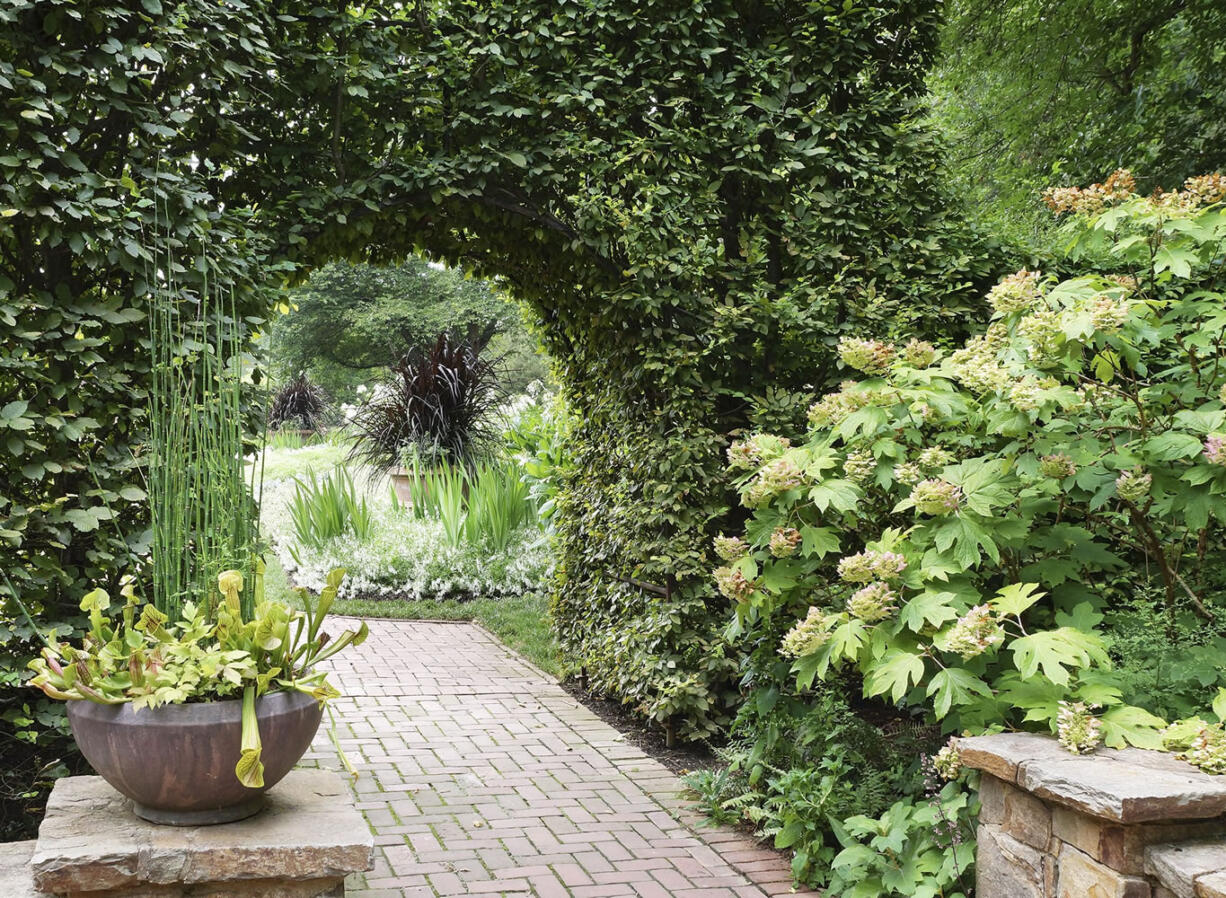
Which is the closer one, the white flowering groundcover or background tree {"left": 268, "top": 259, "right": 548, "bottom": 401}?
the white flowering groundcover

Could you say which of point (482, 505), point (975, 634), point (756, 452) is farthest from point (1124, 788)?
point (482, 505)

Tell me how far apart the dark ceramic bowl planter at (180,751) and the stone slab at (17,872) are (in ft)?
0.88

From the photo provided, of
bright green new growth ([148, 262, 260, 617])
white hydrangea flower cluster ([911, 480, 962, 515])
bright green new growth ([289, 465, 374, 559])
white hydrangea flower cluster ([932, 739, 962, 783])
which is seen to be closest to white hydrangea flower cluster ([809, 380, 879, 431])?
white hydrangea flower cluster ([911, 480, 962, 515])

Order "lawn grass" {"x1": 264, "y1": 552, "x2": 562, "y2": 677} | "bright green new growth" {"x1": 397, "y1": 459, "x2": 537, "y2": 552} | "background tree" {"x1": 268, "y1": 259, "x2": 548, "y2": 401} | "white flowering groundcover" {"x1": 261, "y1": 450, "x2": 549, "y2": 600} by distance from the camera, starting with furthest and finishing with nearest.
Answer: "background tree" {"x1": 268, "y1": 259, "x2": 548, "y2": 401}
"bright green new growth" {"x1": 397, "y1": 459, "x2": 537, "y2": 552}
"white flowering groundcover" {"x1": 261, "y1": 450, "x2": 549, "y2": 600}
"lawn grass" {"x1": 264, "y1": 552, "x2": 562, "y2": 677}

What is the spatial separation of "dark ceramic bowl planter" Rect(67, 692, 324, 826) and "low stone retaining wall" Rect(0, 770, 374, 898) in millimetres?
65

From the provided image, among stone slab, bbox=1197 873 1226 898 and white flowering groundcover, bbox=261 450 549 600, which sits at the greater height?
stone slab, bbox=1197 873 1226 898

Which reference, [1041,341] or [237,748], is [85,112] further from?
[1041,341]

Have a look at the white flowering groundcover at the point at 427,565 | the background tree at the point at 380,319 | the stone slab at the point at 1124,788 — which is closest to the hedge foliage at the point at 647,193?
the stone slab at the point at 1124,788

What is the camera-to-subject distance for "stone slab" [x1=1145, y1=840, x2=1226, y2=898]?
6.64 ft

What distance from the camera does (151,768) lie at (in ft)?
7.43

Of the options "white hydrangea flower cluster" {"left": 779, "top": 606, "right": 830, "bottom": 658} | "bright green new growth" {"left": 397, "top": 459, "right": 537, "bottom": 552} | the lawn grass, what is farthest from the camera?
"bright green new growth" {"left": 397, "top": 459, "right": 537, "bottom": 552}

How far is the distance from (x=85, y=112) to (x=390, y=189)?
139 cm

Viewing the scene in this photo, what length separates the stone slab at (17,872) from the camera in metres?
2.22

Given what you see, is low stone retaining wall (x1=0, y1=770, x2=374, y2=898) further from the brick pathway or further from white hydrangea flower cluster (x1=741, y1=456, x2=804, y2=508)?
white hydrangea flower cluster (x1=741, y1=456, x2=804, y2=508)
